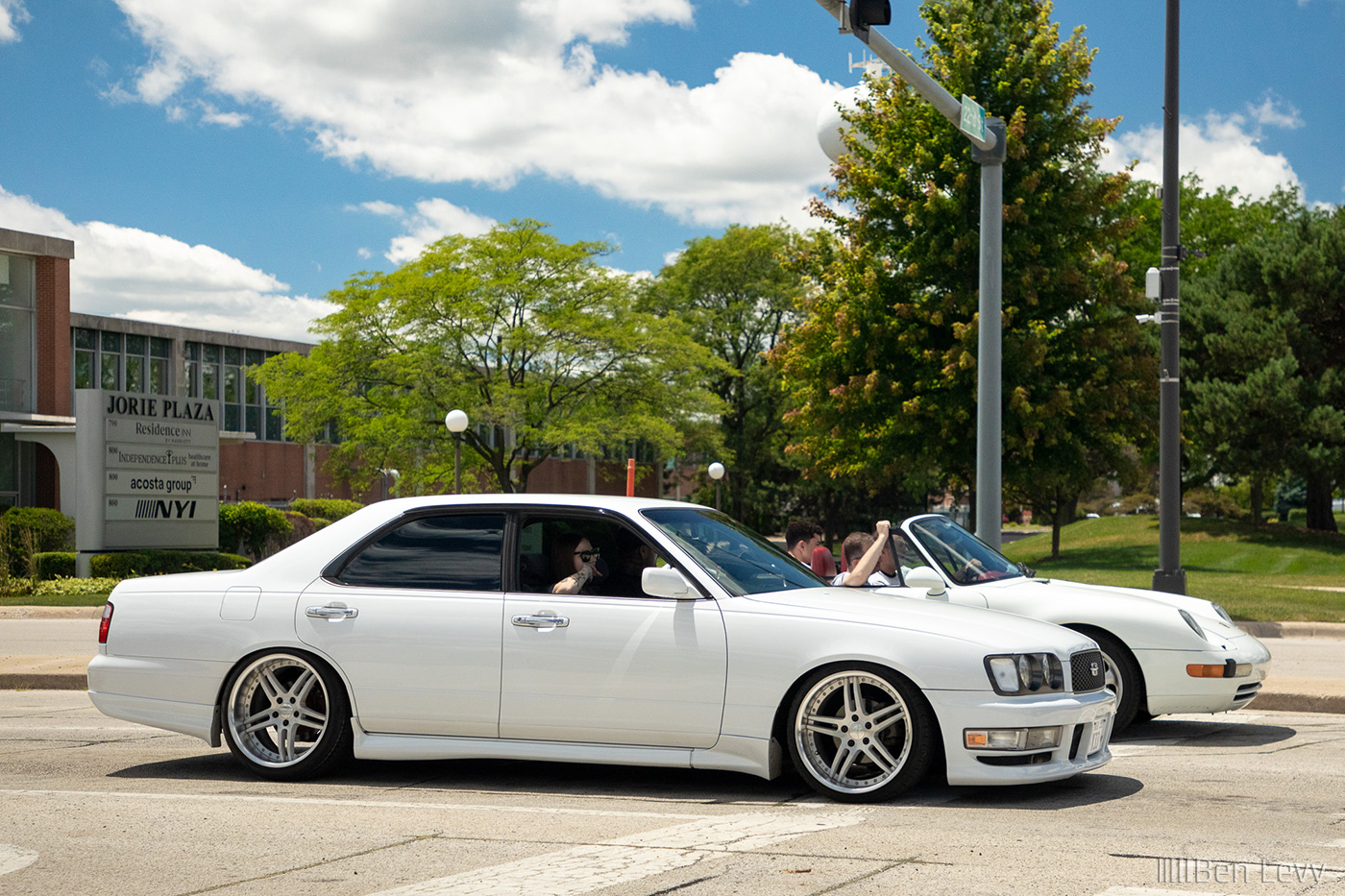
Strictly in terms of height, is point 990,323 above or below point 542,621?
above

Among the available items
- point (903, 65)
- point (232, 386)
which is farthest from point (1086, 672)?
point (232, 386)

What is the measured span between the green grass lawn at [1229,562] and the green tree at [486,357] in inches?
549

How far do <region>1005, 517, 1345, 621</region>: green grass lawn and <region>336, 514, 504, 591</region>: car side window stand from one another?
49.5 feet

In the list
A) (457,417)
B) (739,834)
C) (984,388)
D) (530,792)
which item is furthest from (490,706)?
(457,417)

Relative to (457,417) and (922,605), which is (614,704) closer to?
(922,605)

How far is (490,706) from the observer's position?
22.2 ft

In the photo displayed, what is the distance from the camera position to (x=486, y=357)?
4284 cm

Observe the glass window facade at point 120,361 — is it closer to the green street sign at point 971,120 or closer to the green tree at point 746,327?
the green tree at point 746,327

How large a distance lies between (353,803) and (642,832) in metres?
1.62

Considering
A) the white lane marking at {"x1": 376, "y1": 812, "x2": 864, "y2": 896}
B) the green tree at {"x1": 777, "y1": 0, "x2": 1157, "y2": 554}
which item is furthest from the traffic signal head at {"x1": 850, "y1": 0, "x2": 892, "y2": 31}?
the green tree at {"x1": 777, "y1": 0, "x2": 1157, "y2": 554}

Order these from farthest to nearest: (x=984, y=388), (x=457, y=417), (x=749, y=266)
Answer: (x=749, y=266), (x=457, y=417), (x=984, y=388)

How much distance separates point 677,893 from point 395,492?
43.5m

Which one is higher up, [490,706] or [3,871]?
[490,706]

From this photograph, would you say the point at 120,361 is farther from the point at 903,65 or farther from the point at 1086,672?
the point at 1086,672
